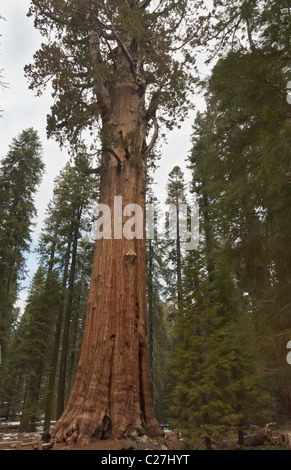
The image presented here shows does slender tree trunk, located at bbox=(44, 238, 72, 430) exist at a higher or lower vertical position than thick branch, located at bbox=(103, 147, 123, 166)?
lower

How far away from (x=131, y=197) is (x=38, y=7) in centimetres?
697

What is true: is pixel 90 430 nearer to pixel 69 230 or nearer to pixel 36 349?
pixel 36 349

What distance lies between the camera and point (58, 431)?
542cm

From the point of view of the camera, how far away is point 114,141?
710 centimetres

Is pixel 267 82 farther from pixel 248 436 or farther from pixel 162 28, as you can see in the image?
pixel 248 436

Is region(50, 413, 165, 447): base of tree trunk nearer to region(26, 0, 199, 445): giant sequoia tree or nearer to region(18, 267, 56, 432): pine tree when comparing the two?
region(26, 0, 199, 445): giant sequoia tree

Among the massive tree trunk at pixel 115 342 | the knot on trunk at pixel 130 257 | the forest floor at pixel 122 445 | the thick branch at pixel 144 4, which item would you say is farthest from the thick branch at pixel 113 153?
the thick branch at pixel 144 4

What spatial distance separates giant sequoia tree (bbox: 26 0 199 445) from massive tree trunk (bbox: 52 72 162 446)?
0.7 inches

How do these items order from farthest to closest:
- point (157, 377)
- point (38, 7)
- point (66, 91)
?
point (157, 377)
point (38, 7)
point (66, 91)

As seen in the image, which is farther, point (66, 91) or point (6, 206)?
point (6, 206)

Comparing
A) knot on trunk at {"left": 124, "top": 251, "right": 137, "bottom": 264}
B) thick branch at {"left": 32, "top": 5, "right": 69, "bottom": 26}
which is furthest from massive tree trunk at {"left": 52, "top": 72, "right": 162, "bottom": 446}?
thick branch at {"left": 32, "top": 5, "right": 69, "bottom": 26}

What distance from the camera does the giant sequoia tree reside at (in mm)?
5652

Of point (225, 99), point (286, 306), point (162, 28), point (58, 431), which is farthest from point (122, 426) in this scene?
point (162, 28)

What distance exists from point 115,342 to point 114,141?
4.55 metres
